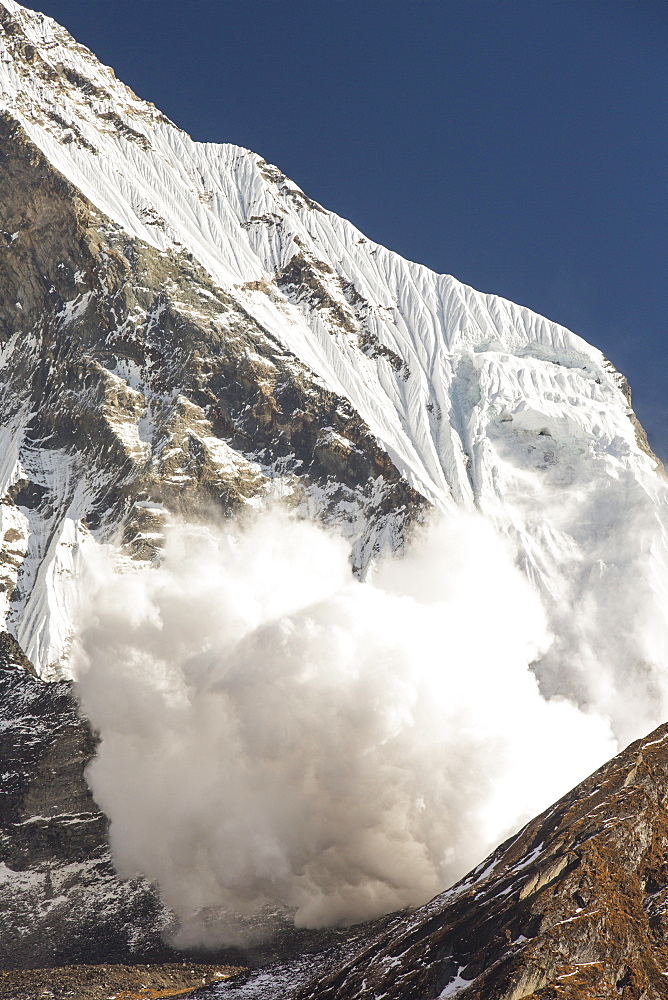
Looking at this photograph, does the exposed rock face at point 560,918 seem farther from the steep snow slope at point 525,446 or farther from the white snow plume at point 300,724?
the steep snow slope at point 525,446

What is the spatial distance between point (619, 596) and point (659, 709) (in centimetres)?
1801

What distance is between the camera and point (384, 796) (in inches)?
4459

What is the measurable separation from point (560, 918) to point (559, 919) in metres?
0.09

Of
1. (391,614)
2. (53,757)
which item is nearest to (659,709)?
(391,614)

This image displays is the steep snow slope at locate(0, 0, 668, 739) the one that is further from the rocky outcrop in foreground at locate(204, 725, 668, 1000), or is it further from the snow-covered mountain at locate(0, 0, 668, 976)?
the rocky outcrop in foreground at locate(204, 725, 668, 1000)

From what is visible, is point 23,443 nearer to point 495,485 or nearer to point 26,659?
point 26,659

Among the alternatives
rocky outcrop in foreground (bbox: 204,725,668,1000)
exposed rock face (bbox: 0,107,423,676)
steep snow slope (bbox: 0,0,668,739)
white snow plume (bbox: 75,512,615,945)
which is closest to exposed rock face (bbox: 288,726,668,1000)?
rocky outcrop in foreground (bbox: 204,725,668,1000)

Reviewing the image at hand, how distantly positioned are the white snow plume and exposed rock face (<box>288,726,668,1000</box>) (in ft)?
128

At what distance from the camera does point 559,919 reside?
174ft

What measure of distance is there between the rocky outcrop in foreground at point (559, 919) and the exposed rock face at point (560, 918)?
0.07 m

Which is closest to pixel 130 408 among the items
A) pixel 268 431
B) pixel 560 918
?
pixel 268 431

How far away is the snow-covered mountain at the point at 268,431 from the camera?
492 feet

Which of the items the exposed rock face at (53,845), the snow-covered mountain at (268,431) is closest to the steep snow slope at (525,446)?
the snow-covered mountain at (268,431)

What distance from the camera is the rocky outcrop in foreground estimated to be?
164 ft
